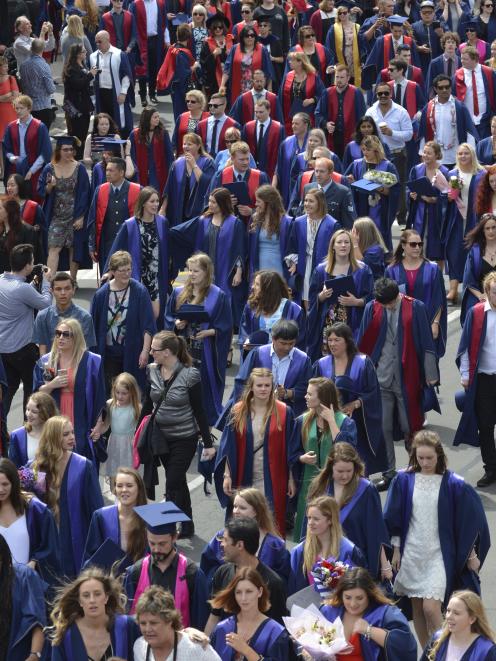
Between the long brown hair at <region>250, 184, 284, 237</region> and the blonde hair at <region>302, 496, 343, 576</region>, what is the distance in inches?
227

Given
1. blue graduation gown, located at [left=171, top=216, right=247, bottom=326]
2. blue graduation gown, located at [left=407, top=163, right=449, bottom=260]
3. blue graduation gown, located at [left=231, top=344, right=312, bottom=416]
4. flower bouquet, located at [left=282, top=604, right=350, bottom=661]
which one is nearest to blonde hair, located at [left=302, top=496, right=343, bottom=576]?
flower bouquet, located at [left=282, top=604, right=350, bottom=661]

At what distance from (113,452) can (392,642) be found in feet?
13.1

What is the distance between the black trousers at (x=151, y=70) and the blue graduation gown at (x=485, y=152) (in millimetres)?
5822

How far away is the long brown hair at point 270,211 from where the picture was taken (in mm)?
15594

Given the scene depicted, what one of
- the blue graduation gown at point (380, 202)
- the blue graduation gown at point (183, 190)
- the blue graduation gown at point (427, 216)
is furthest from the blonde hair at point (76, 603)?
the blue graduation gown at point (427, 216)

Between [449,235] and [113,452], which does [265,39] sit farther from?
[113,452]

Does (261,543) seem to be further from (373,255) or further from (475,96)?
(475,96)

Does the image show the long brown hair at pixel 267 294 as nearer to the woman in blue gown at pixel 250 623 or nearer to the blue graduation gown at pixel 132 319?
the blue graduation gown at pixel 132 319

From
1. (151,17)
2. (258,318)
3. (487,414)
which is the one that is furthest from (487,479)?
(151,17)

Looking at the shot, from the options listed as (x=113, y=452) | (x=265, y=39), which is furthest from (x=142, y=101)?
(x=113, y=452)

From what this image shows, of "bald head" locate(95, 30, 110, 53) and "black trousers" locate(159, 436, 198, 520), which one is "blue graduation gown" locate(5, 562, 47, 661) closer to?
"black trousers" locate(159, 436, 198, 520)

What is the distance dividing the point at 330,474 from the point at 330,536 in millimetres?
820

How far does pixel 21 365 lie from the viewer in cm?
1418

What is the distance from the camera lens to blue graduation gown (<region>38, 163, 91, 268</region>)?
1712cm
